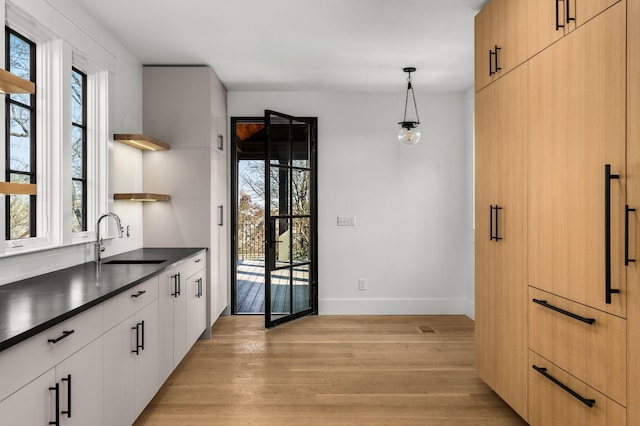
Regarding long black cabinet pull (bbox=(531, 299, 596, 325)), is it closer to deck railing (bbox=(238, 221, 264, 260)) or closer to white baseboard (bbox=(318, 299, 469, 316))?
white baseboard (bbox=(318, 299, 469, 316))

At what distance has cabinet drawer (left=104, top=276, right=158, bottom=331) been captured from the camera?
2.16m

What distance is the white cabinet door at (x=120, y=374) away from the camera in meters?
2.14

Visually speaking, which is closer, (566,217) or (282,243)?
(566,217)

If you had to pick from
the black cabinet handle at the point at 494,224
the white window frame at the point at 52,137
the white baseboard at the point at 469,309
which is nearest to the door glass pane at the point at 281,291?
the white baseboard at the point at 469,309

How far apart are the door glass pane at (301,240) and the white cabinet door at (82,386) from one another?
125 inches

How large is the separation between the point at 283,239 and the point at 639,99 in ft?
12.3

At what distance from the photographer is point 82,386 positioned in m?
1.88

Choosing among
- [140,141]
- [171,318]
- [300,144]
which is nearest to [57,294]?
[171,318]

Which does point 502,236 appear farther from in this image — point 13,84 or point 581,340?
point 13,84

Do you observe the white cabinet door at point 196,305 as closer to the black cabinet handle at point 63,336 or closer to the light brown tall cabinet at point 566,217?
the black cabinet handle at point 63,336

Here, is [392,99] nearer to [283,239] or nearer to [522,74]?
[283,239]

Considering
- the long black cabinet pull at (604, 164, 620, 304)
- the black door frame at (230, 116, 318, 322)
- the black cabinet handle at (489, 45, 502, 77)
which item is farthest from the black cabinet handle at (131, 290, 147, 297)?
the black door frame at (230, 116, 318, 322)

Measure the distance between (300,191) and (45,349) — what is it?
3.78m

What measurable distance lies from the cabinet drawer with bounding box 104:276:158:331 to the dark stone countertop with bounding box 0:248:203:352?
5 cm
